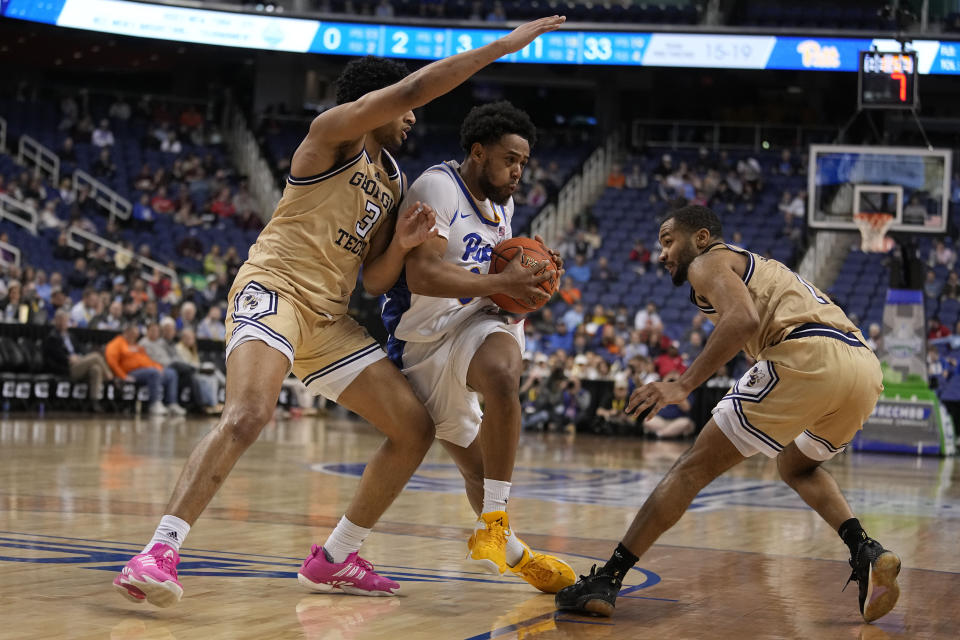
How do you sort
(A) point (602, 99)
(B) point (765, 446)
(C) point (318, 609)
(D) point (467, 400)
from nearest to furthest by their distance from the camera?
1. (C) point (318, 609)
2. (B) point (765, 446)
3. (D) point (467, 400)
4. (A) point (602, 99)

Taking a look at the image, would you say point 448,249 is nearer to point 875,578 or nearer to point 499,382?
point 499,382

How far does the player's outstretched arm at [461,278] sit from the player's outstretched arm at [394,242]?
0.06 m

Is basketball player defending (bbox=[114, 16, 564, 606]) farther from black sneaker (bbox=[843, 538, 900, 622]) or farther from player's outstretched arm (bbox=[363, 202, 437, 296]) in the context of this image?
black sneaker (bbox=[843, 538, 900, 622])

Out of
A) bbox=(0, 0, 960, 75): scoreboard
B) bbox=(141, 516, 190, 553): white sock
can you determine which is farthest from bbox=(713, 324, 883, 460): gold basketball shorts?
bbox=(0, 0, 960, 75): scoreboard

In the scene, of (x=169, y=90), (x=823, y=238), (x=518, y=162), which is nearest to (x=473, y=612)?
(x=518, y=162)

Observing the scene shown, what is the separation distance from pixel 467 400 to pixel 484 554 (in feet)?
1.95

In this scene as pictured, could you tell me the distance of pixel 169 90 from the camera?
27266 mm

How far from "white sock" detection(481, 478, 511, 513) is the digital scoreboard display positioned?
456 inches

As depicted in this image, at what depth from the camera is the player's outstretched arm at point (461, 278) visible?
4414 millimetres

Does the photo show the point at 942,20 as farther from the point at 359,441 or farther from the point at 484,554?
the point at 484,554

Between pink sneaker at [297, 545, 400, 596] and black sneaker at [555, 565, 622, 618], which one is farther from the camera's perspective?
pink sneaker at [297, 545, 400, 596]

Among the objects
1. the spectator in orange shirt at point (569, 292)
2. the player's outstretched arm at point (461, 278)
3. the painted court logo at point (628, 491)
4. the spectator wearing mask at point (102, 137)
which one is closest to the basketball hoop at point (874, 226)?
the spectator in orange shirt at point (569, 292)

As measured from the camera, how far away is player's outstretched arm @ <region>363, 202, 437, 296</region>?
439 centimetres

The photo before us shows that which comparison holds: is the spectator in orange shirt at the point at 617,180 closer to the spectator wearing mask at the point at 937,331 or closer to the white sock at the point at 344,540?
the spectator wearing mask at the point at 937,331
